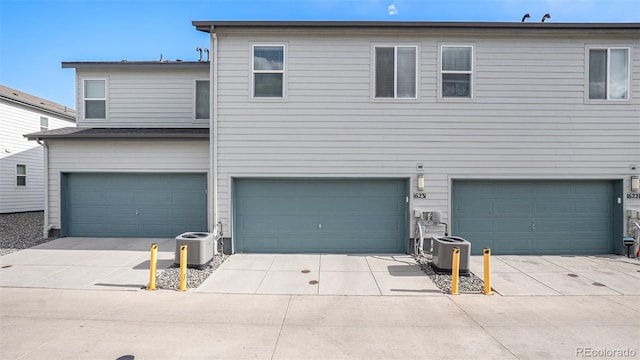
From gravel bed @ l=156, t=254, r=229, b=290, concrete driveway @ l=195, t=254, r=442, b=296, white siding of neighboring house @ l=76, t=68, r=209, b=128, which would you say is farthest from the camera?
white siding of neighboring house @ l=76, t=68, r=209, b=128

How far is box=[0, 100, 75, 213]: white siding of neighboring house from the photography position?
547 inches

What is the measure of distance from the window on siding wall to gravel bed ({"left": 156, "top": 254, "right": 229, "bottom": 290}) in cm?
586

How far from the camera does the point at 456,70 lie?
8.02 metres

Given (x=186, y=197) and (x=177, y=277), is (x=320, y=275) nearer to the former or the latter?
(x=177, y=277)

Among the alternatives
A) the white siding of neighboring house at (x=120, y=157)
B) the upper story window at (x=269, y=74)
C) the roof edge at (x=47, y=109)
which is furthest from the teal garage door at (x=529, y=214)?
the roof edge at (x=47, y=109)

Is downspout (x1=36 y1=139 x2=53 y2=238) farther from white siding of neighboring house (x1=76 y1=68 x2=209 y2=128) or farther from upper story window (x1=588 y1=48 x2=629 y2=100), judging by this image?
upper story window (x1=588 y1=48 x2=629 y2=100)

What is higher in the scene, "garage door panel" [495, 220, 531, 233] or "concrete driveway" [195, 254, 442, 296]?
"garage door panel" [495, 220, 531, 233]

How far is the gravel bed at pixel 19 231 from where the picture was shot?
28.0 feet

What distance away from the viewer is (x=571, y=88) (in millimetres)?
7969

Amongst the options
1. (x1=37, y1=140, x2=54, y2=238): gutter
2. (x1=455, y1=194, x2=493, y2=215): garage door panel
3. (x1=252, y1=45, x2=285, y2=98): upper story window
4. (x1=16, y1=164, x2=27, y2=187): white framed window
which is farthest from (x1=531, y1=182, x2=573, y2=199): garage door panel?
(x1=16, y1=164, x2=27, y2=187): white framed window

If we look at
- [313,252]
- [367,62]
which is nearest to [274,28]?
[367,62]

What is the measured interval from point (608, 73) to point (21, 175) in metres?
24.3

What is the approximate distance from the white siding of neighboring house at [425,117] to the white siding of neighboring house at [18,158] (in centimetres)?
1372

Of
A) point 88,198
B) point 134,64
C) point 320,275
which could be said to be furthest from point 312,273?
point 134,64
